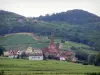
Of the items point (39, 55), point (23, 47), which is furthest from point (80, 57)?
point (23, 47)

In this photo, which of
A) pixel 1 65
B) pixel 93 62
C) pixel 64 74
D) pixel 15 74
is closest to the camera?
pixel 15 74

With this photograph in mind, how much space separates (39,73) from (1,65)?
18889 mm

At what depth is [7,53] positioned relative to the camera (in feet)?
557

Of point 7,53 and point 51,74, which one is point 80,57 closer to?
point 7,53

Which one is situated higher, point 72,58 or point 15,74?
point 15,74

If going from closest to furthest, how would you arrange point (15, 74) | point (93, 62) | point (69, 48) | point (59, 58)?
point (15, 74) < point (93, 62) < point (59, 58) < point (69, 48)

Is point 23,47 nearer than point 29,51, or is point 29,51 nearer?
point 29,51

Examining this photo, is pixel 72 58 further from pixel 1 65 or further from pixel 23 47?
pixel 1 65

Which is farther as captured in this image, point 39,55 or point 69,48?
point 69,48

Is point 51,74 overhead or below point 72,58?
overhead

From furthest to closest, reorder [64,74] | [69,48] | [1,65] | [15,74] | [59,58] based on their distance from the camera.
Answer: [69,48], [59,58], [1,65], [64,74], [15,74]

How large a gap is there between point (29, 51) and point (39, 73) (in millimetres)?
96681

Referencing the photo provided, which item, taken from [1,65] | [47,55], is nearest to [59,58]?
[47,55]

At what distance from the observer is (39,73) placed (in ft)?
275
